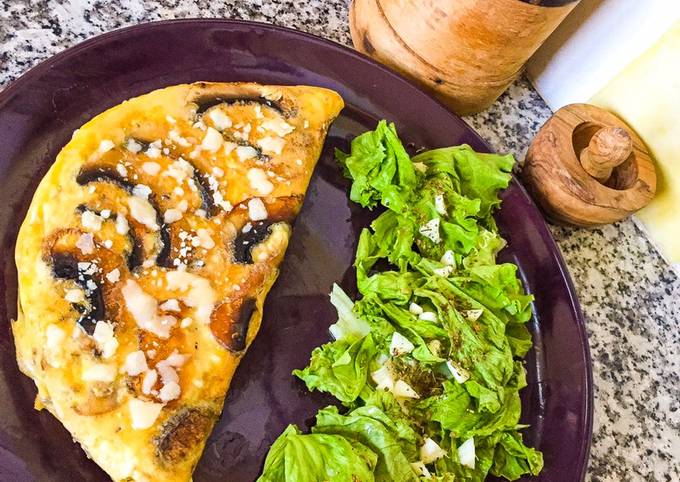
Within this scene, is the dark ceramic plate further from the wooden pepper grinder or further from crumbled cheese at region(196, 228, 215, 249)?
crumbled cheese at region(196, 228, 215, 249)

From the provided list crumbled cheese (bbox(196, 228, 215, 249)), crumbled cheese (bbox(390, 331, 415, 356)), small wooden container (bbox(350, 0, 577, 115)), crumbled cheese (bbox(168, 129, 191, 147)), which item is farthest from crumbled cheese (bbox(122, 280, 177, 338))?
small wooden container (bbox(350, 0, 577, 115))

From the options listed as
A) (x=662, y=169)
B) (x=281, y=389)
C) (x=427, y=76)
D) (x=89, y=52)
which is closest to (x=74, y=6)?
(x=89, y=52)

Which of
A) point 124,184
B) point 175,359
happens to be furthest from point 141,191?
point 175,359

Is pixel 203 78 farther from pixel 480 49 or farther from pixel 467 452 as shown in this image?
pixel 467 452

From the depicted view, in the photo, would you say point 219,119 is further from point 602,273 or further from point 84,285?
point 602,273

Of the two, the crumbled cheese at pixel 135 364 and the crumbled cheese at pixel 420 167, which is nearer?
the crumbled cheese at pixel 135 364

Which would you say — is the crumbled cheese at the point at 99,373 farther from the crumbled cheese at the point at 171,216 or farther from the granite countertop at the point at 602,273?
the granite countertop at the point at 602,273

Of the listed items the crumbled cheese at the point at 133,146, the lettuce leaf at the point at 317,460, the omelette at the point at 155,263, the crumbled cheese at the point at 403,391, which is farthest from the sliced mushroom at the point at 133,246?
the crumbled cheese at the point at 403,391
